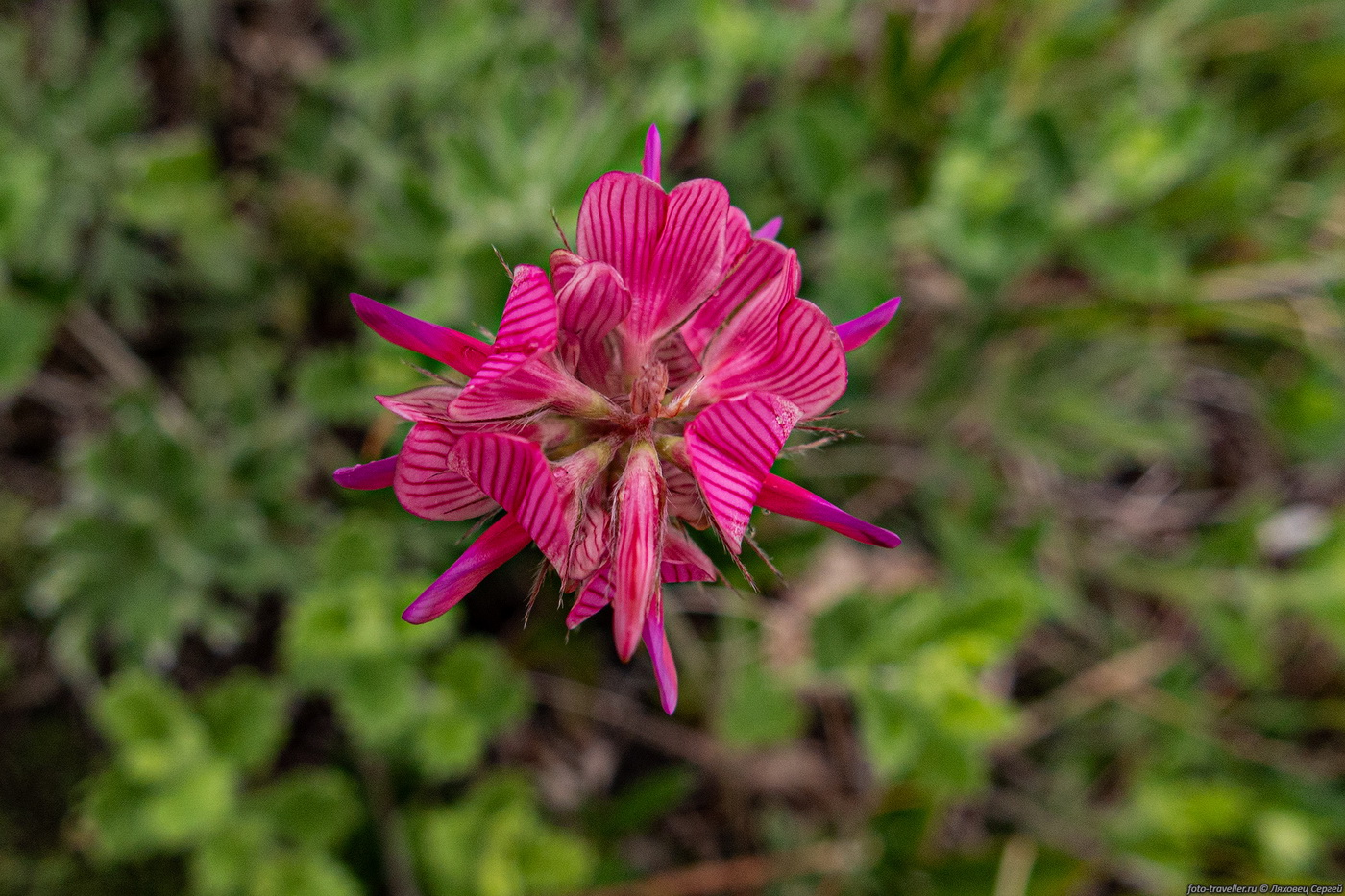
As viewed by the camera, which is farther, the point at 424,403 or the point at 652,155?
the point at 652,155

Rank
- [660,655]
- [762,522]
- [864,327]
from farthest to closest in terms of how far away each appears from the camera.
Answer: [762,522]
[864,327]
[660,655]

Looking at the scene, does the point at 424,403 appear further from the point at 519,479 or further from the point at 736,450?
the point at 736,450

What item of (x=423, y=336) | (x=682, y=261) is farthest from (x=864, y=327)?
(x=423, y=336)

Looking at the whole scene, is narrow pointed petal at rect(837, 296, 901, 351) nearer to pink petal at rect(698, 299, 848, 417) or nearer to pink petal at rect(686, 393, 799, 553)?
pink petal at rect(698, 299, 848, 417)

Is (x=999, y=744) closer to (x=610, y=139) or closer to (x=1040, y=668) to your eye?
(x=1040, y=668)

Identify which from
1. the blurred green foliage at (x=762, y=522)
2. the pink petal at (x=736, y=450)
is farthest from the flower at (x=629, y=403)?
the blurred green foliage at (x=762, y=522)

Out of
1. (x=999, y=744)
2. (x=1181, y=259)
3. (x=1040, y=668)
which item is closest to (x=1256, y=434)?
(x=1181, y=259)
